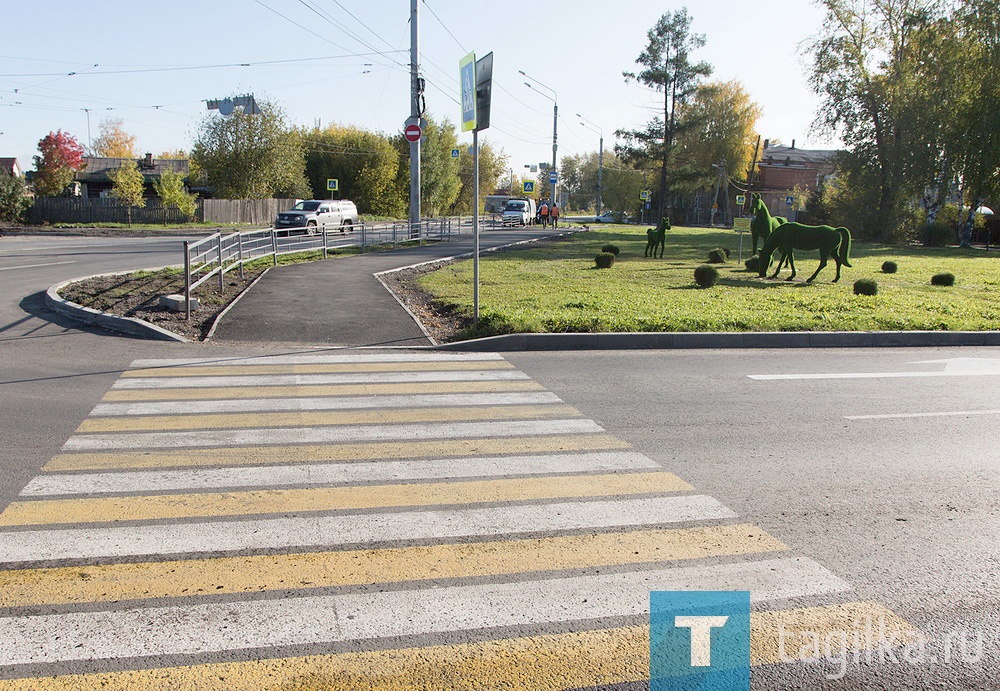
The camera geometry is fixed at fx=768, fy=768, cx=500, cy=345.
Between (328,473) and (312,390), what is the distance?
2.58 m

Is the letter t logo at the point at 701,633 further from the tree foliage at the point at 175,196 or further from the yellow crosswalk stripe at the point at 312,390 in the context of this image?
the tree foliage at the point at 175,196

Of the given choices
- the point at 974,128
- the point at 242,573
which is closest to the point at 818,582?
the point at 242,573

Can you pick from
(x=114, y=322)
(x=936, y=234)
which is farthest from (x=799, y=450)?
(x=936, y=234)

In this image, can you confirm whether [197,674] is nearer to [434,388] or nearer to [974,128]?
[434,388]

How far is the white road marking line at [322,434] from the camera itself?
579cm

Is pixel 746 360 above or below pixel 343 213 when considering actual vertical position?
below

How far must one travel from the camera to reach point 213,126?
52.3 meters

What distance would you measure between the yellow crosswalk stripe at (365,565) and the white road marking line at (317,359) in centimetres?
538

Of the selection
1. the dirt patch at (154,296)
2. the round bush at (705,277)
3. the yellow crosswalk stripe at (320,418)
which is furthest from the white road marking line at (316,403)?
the round bush at (705,277)

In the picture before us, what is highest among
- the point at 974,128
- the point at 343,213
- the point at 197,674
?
the point at 974,128

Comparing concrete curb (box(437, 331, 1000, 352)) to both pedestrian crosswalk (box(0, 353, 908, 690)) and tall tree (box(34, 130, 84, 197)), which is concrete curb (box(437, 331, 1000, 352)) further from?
tall tree (box(34, 130, 84, 197))

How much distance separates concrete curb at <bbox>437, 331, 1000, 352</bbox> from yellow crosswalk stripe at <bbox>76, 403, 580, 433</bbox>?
11.2 feet

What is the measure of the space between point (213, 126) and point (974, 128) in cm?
4552

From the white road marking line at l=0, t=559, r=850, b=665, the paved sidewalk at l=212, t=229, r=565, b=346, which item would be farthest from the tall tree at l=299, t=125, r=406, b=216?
the white road marking line at l=0, t=559, r=850, b=665
